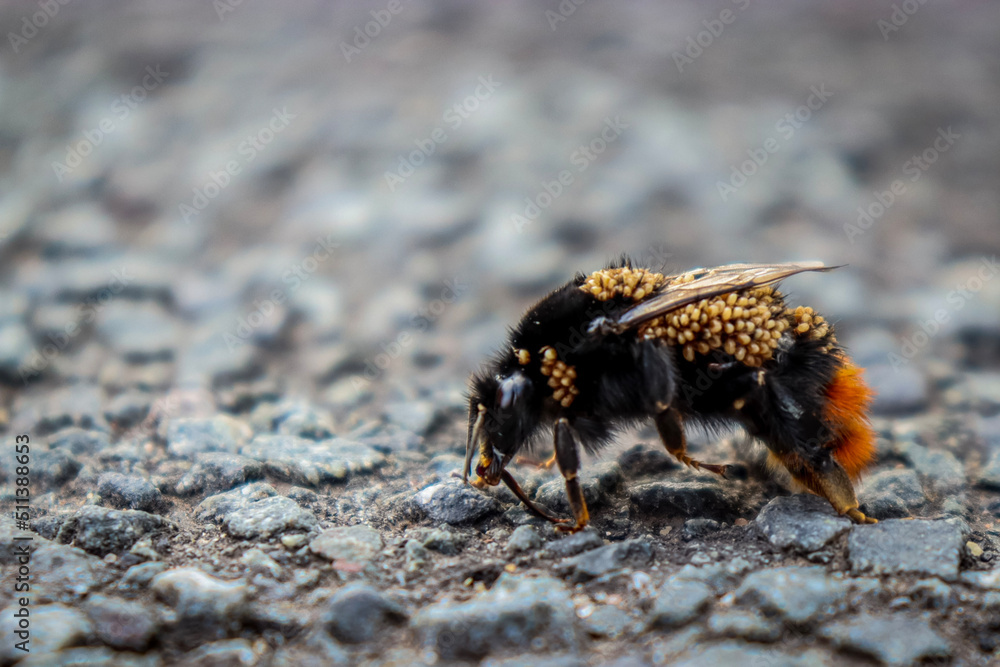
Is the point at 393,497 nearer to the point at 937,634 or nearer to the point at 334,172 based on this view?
the point at 937,634

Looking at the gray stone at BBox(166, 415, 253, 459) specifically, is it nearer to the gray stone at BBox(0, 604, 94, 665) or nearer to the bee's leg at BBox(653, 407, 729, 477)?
the gray stone at BBox(0, 604, 94, 665)

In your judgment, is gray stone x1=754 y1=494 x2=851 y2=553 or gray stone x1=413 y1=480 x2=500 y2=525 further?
gray stone x1=413 y1=480 x2=500 y2=525

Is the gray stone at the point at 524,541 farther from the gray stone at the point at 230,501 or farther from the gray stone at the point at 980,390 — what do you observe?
the gray stone at the point at 980,390

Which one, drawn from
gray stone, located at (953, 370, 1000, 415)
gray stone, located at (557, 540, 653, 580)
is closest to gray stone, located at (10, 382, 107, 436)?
gray stone, located at (557, 540, 653, 580)

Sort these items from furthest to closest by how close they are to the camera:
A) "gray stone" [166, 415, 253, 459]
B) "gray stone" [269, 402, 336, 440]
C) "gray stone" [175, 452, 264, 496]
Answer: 1. "gray stone" [269, 402, 336, 440]
2. "gray stone" [166, 415, 253, 459]
3. "gray stone" [175, 452, 264, 496]

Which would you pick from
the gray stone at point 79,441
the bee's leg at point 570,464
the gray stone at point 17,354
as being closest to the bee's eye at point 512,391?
the bee's leg at point 570,464

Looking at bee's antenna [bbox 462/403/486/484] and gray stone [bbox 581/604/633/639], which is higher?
bee's antenna [bbox 462/403/486/484]


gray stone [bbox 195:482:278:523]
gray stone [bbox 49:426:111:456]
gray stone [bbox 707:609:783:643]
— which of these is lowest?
gray stone [bbox 707:609:783:643]
